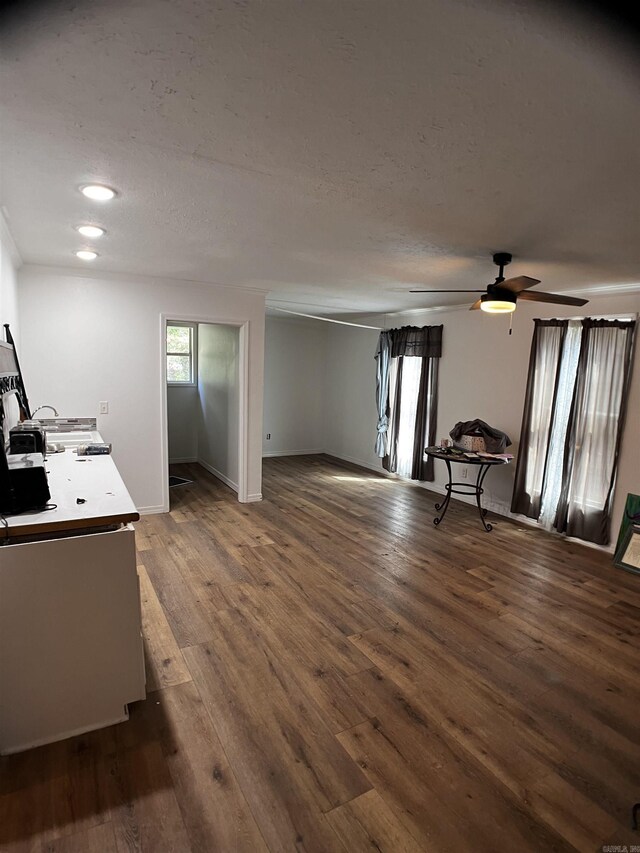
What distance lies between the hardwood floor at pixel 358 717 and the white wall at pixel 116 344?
3.85ft

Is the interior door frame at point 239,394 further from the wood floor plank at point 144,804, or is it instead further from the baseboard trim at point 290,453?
the wood floor plank at point 144,804

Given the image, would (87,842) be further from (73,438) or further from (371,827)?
(73,438)

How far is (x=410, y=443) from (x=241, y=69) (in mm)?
5484

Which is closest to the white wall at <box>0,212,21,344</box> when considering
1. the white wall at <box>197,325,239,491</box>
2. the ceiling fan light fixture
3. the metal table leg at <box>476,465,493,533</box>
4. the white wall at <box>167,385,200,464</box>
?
the white wall at <box>197,325,239,491</box>

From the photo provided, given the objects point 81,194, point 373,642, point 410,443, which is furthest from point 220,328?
point 373,642

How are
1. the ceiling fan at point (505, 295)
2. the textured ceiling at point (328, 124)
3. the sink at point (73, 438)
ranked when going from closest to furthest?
the textured ceiling at point (328, 124) → the ceiling fan at point (505, 295) → the sink at point (73, 438)

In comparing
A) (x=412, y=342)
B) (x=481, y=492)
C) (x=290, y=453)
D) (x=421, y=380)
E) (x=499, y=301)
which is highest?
(x=499, y=301)

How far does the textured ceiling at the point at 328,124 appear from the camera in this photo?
3.53 ft

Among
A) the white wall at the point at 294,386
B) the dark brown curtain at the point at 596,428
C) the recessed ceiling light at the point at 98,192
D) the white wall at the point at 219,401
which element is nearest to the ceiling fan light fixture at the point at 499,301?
the dark brown curtain at the point at 596,428

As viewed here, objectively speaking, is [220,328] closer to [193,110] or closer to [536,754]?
[193,110]

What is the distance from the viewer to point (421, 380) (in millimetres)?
6074

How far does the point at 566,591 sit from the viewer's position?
3369 millimetres

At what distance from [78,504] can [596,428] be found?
13.6ft

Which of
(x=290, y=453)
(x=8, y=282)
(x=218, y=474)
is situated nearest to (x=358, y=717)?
(x=8, y=282)
